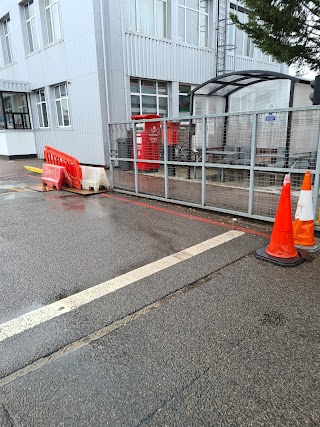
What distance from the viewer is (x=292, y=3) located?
256 inches

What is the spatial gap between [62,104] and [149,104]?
4.09 m

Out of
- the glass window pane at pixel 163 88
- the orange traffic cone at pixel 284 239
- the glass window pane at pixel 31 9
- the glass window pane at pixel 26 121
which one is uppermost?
the glass window pane at pixel 31 9

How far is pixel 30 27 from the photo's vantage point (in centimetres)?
1520

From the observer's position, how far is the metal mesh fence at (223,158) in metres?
5.04

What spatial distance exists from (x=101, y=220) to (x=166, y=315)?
11.1ft

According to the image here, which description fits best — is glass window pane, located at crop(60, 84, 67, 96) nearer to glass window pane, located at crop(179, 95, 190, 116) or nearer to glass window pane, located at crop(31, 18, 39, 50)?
glass window pane, located at crop(31, 18, 39, 50)

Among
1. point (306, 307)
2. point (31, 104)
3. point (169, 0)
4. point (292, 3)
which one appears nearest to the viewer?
point (306, 307)

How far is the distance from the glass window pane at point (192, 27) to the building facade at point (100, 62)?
0.04m

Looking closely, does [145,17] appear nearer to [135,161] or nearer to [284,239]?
[135,161]

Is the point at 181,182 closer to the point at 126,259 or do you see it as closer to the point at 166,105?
the point at 126,259

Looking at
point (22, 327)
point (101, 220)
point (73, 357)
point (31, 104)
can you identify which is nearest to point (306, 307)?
point (73, 357)

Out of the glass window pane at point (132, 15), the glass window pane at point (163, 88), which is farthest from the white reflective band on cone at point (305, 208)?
the glass window pane at point (163, 88)

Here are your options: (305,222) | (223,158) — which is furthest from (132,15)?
(305,222)

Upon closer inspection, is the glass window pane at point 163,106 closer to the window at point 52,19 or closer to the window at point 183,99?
the window at point 183,99
